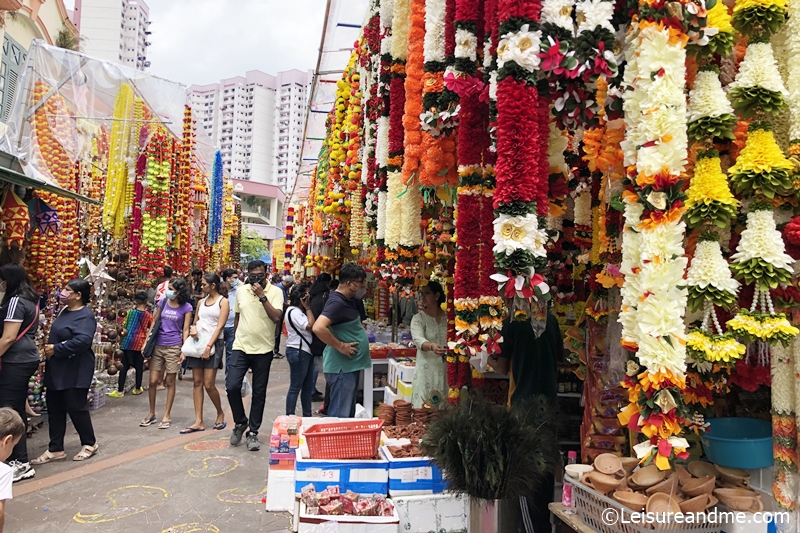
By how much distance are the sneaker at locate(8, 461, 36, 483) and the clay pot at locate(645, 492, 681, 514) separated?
4.74 m

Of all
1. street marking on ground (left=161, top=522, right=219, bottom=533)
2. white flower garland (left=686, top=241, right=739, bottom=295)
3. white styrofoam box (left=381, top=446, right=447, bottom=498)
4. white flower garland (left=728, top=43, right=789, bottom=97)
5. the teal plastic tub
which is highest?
white flower garland (left=728, top=43, right=789, bottom=97)

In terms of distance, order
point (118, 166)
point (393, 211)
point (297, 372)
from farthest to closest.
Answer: point (118, 166), point (297, 372), point (393, 211)

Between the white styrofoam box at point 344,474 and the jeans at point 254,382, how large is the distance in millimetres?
2274

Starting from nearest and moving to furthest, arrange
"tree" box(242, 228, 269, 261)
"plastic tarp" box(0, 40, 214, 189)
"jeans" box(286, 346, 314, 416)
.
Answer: "jeans" box(286, 346, 314, 416)
"plastic tarp" box(0, 40, 214, 189)
"tree" box(242, 228, 269, 261)

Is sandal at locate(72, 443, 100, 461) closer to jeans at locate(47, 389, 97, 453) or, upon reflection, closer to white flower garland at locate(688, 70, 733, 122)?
jeans at locate(47, 389, 97, 453)

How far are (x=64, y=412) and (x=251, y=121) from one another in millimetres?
56824

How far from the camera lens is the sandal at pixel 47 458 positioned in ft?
15.4

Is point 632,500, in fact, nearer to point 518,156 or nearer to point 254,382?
point 518,156

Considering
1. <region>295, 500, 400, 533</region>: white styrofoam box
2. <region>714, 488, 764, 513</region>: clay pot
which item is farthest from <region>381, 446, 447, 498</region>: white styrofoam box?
<region>714, 488, 764, 513</region>: clay pot

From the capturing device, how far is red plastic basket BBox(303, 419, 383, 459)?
10.2 feet

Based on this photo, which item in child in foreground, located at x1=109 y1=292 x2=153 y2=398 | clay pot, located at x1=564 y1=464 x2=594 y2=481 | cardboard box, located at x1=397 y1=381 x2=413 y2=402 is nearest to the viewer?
clay pot, located at x1=564 y1=464 x2=594 y2=481

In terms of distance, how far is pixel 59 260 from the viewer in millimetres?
6602

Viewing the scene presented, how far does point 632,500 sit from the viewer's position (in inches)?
72.1

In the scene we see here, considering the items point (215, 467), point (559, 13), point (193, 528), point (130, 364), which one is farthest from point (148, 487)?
point (559, 13)
